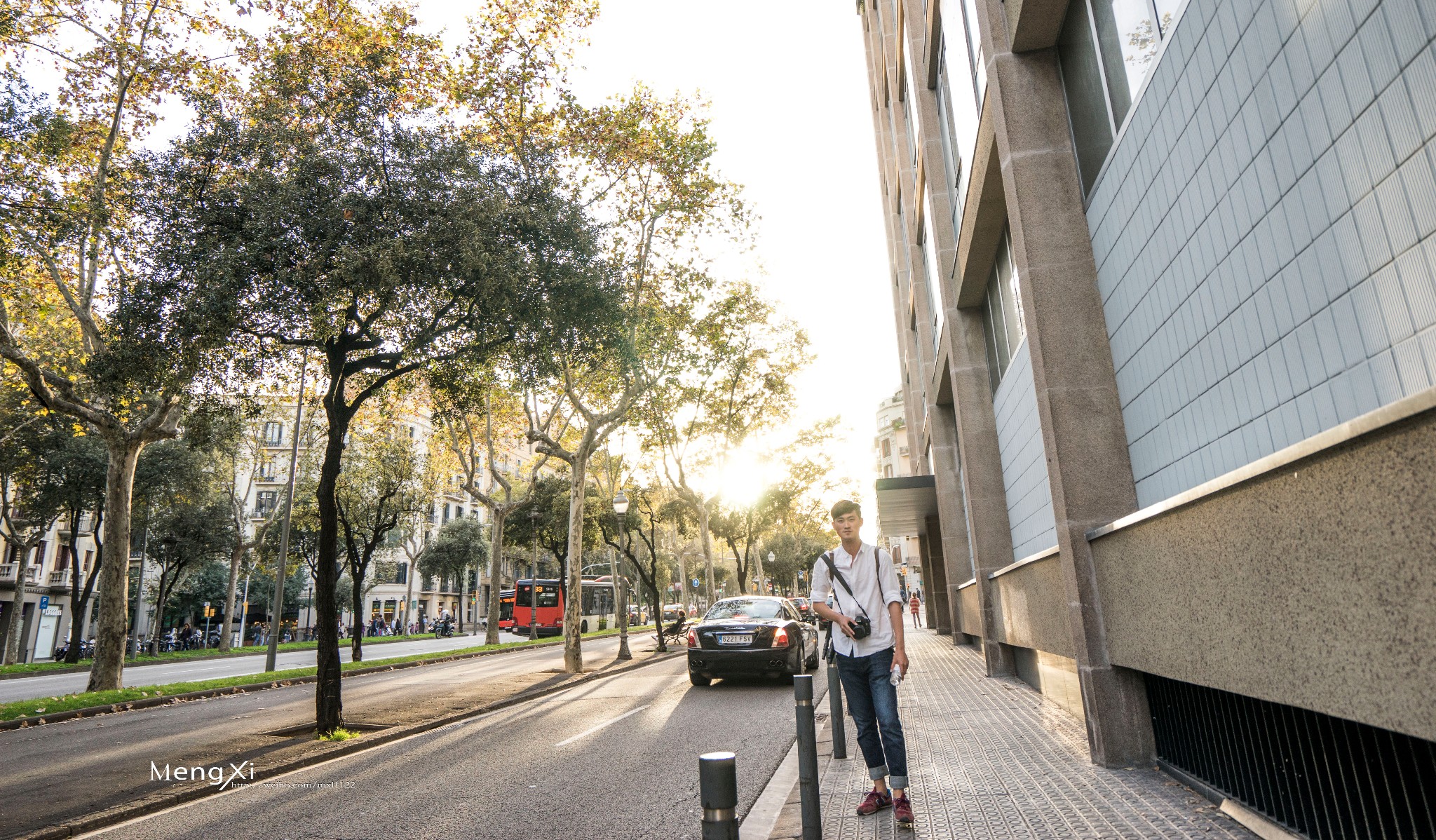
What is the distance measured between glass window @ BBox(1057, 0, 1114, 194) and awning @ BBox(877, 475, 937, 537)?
11935 mm

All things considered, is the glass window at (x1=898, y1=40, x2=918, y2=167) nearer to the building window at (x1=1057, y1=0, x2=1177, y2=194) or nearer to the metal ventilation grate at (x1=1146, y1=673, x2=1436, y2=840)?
the building window at (x1=1057, y1=0, x2=1177, y2=194)

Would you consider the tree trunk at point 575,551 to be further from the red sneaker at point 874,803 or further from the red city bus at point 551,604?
the red city bus at point 551,604

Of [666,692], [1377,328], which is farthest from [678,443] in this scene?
[1377,328]

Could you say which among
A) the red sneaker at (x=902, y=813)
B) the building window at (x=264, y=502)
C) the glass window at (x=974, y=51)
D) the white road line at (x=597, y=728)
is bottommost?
the white road line at (x=597, y=728)

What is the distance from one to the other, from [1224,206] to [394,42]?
13.9m

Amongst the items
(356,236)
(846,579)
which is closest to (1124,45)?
(846,579)

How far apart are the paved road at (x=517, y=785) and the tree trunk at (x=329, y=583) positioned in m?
0.99

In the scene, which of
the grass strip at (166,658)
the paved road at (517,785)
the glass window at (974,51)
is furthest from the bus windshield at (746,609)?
the grass strip at (166,658)

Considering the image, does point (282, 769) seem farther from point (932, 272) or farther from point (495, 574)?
point (495, 574)

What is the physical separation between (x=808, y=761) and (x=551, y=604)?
38.5 m

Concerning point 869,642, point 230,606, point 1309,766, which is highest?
point 230,606

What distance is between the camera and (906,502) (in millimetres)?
21469

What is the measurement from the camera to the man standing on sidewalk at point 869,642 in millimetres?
4680

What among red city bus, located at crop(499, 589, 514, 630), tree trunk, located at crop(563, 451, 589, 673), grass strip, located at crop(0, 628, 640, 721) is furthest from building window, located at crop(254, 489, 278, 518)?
tree trunk, located at crop(563, 451, 589, 673)
